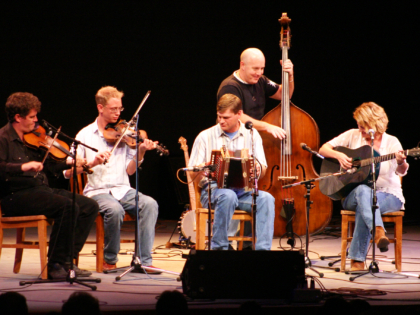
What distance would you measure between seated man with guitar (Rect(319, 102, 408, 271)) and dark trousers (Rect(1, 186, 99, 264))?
6.43 feet

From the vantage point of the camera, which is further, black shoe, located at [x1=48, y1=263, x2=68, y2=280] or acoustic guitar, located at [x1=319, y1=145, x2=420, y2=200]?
acoustic guitar, located at [x1=319, y1=145, x2=420, y2=200]

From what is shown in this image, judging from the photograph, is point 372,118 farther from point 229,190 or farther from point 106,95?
point 106,95

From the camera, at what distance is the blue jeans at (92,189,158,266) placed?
4.14 m

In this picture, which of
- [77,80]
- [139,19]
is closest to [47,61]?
[77,80]

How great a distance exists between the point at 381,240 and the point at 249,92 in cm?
184

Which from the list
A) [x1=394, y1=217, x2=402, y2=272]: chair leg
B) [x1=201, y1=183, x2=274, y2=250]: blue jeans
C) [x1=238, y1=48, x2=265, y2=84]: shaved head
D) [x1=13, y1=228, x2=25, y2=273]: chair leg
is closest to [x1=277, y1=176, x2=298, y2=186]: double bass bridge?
[x1=201, y1=183, x2=274, y2=250]: blue jeans

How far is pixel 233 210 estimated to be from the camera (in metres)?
4.18

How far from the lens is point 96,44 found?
735 cm

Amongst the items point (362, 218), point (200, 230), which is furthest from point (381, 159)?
point (200, 230)

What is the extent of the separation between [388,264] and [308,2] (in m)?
4.46

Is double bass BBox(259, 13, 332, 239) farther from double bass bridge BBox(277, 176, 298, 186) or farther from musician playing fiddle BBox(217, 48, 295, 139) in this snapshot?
musician playing fiddle BBox(217, 48, 295, 139)

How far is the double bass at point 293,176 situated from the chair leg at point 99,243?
1.36 meters

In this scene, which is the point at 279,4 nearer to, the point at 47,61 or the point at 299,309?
the point at 47,61

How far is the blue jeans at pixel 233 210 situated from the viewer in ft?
13.6
